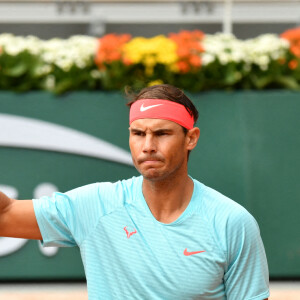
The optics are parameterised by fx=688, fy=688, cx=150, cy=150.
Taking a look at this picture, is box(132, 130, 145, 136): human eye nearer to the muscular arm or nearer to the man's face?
the man's face

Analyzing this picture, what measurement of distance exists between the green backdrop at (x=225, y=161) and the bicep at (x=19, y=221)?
3.80 metres

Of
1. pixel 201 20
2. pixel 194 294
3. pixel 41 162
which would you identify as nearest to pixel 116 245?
pixel 194 294

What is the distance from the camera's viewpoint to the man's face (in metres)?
2.69

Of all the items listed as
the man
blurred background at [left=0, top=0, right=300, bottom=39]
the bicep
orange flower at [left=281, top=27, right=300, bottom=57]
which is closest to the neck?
the man

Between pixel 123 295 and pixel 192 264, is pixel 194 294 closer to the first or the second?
pixel 192 264

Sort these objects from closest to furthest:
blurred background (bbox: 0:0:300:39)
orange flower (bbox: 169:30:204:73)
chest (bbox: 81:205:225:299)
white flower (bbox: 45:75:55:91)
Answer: chest (bbox: 81:205:225:299), orange flower (bbox: 169:30:204:73), white flower (bbox: 45:75:55:91), blurred background (bbox: 0:0:300:39)

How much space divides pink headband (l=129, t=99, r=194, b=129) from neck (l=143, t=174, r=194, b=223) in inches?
9.6

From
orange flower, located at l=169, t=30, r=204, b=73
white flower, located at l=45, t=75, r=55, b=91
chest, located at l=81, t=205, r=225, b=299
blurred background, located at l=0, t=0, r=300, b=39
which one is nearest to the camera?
chest, located at l=81, t=205, r=225, b=299

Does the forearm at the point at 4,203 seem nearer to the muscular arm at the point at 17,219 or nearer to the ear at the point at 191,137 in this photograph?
the muscular arm at the point at 17,219

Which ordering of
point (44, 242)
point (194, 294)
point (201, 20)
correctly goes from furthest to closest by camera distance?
point (201, 20)
point (44, 242)
point (194, 294)

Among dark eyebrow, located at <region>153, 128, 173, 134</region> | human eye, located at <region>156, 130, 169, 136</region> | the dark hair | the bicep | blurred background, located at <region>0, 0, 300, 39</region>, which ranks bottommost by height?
the bicep

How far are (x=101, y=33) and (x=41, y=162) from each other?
5679mm

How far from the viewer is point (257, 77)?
671 centimetres

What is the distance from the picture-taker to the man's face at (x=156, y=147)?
269 centimetres
